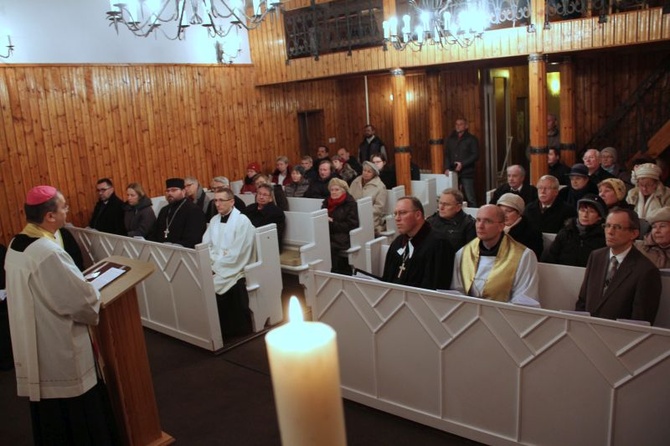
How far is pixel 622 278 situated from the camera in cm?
307

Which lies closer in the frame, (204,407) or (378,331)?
(378,331)

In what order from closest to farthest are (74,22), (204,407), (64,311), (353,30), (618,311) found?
(64,311) < (618,311) < (204,407) < (74,22) < (353,30)

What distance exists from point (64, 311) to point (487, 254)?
2.42m

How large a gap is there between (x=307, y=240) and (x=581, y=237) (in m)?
3.05

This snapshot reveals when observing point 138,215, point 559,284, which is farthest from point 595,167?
point 138,215

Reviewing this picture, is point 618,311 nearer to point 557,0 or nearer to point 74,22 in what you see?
point 557,0

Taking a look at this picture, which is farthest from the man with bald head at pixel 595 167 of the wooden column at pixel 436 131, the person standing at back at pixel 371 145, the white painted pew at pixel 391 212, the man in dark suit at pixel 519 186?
the person standing at back at pixel 371 145

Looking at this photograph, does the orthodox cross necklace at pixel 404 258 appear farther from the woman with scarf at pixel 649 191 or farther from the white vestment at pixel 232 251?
the woman with scarf at pixel 649 191

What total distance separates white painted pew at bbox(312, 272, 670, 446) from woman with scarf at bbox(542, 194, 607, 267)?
49.1 inches

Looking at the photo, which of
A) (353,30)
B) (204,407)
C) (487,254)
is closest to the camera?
(487,254)

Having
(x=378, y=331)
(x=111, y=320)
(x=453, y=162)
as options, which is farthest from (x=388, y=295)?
(x=453, y=162)

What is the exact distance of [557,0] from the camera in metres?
7.00

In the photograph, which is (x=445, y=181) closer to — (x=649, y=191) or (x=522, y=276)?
(x=649, y=191)

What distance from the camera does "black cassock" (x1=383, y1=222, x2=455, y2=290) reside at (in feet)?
12.0
